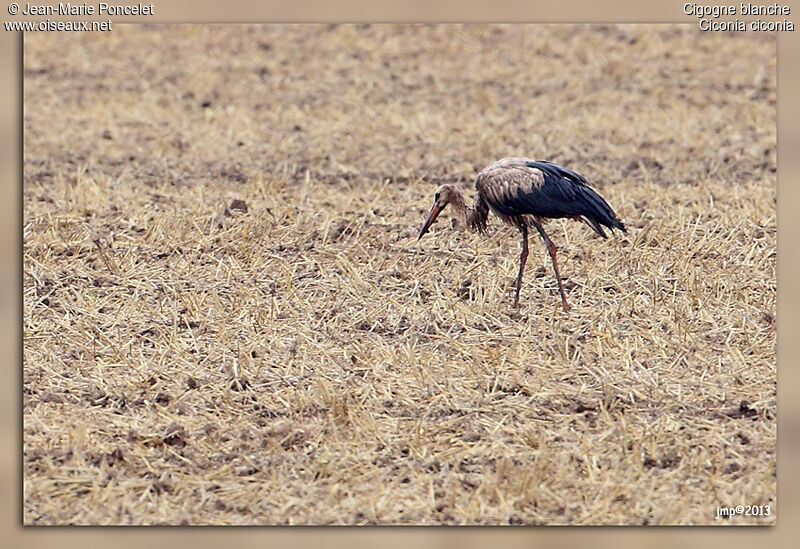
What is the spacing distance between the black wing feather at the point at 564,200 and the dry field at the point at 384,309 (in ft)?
1.63

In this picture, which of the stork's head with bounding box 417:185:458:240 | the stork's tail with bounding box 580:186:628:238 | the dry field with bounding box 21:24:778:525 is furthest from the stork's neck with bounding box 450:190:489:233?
the stork's tail with bounding box 580:186:628:238

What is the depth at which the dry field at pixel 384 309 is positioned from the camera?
4805 mm

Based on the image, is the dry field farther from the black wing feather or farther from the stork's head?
the black wing feather

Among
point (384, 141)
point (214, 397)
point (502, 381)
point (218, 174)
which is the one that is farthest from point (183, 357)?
point (384, 141)

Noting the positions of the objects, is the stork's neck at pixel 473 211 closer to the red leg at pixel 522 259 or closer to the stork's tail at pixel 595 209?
the red leg at pixel 522 259

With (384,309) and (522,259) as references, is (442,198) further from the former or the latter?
(384,309)

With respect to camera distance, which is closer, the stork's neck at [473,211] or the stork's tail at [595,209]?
the stork's tail at [595,209]

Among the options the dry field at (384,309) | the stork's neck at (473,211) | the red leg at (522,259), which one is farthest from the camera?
the stork's neck at (473,211)

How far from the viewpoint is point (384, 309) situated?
22.1ft

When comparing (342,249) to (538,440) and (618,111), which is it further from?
(618,111)

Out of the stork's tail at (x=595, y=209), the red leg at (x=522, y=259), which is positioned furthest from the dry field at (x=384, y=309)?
the stork's tail at (x=595, y=209)

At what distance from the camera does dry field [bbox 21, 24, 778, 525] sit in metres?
4.80

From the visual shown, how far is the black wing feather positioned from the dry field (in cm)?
50

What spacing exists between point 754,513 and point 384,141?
6.71 m
